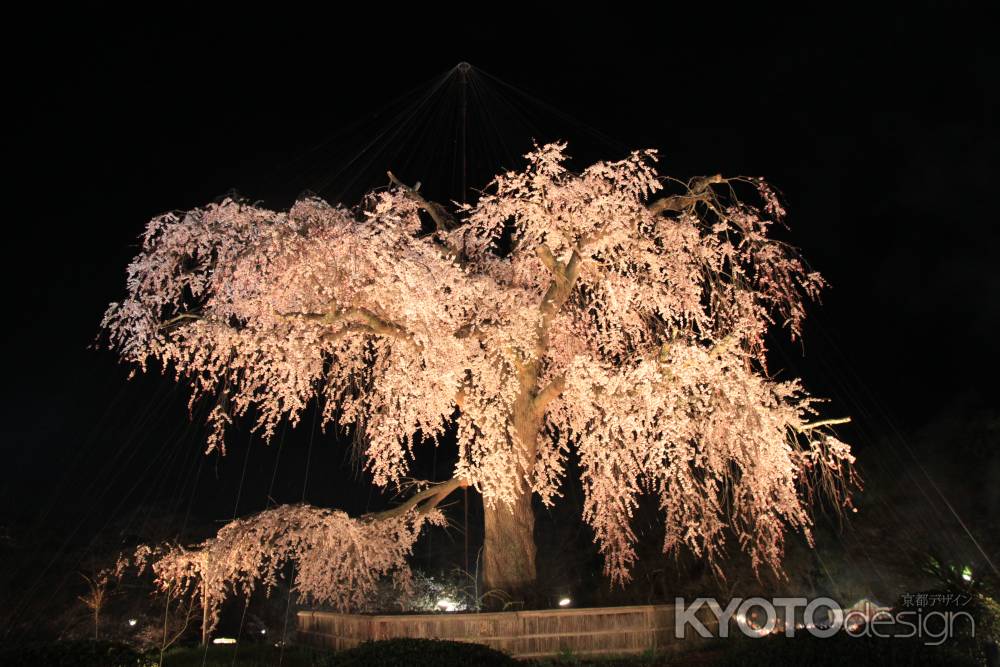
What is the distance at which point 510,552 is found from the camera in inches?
447

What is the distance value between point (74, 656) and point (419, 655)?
3.92 m

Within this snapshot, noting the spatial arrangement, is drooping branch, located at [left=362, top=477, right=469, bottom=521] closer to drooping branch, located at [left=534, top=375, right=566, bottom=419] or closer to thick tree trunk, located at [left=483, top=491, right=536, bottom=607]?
thick tree trunk, located at [left=483, top=491, right=536, bottom=607]

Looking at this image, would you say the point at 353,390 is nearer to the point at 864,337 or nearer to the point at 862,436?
the point at 862,436

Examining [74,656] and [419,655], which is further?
[74,656]

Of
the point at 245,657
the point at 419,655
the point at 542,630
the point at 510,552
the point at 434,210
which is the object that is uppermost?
the point at 434,210

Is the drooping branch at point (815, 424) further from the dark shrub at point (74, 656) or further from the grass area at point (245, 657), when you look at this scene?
the dark shrub at point (74, 656)

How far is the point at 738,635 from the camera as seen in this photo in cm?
1115

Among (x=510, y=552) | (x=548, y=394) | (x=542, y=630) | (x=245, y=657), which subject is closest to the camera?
(x=542, y=630)

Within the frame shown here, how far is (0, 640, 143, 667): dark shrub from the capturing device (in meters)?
7.95

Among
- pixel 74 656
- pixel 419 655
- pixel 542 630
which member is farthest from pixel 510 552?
pixel 74 656

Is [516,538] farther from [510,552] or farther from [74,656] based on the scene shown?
[74,656]

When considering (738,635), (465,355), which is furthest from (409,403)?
(738,635)

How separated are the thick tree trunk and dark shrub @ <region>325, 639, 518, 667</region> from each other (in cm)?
314

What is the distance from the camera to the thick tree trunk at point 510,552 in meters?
11.1
